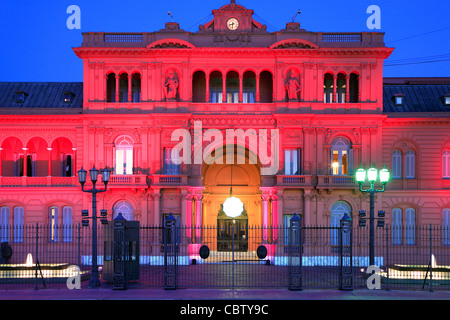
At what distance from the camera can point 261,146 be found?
117 feet

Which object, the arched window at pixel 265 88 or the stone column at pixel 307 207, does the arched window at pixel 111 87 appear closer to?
the arched window at pixel 265 88

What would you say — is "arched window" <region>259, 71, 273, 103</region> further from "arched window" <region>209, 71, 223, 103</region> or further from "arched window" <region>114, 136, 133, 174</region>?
"arched window" <region>114, 136, 133, 174</region>

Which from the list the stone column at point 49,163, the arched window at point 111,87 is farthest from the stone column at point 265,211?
the stone column at point 49,163

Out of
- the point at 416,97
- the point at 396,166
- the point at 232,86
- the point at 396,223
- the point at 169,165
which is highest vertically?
the point at 232,86

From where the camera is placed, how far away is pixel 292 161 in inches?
1412

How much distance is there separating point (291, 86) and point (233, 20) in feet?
22.3

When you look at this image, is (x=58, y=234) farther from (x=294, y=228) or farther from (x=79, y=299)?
(x=294, y=228)

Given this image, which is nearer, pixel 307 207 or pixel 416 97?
pixel 307 207

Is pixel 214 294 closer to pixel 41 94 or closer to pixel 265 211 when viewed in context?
pixel 265 211

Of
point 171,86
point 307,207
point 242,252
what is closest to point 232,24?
point 171,86

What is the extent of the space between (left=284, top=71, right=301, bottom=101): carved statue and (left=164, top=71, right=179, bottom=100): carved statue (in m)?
8.25

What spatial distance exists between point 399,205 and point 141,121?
67.3 feet

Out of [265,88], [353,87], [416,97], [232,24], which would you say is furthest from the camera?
[416,97]
